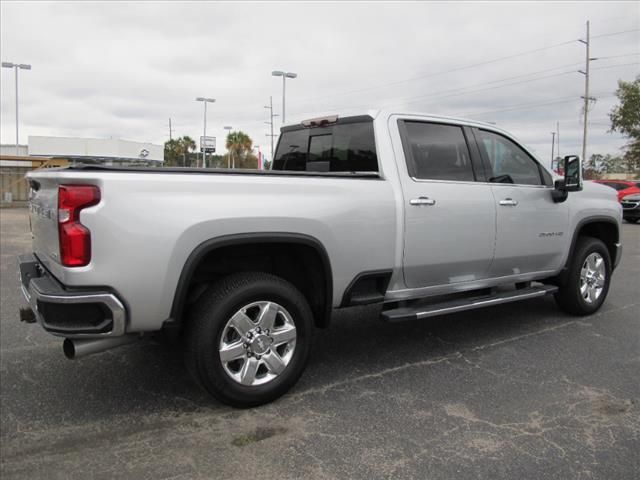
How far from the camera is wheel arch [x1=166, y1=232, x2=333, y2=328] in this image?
3.05 metres

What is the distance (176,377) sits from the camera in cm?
392

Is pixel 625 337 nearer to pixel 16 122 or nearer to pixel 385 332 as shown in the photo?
pixel 385 332

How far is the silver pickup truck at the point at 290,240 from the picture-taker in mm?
2863

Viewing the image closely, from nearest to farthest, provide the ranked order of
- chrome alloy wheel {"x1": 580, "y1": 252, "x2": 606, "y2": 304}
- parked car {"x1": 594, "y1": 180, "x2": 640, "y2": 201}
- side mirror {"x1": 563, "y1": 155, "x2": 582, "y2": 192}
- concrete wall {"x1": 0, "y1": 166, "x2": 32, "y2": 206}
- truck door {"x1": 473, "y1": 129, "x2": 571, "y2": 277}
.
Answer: truck door {"x1": 473, "y1": 129, "x2": 571, "y2": 277}, side mirror {"x1": 563, "y1": 155, "x2": 582, "y2": 192}, chrome alloy wheel {"x1": 580, "y1": 252, "x2": 606, "y2": 304}, parked car {"x1": 594, "y1": 180, "x2": 640, "y2": 201}, concrete wall {"x1": 0, "y1": 166, "x2": 32, "y2": 206}

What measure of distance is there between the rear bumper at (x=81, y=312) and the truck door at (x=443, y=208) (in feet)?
6.71

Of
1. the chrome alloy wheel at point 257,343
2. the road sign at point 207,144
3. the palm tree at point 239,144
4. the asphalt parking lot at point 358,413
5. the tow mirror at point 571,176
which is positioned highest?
the palm tree at point 239,144

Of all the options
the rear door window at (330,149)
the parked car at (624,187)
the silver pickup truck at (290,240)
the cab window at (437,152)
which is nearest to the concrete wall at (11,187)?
the rear door window at (330,149)

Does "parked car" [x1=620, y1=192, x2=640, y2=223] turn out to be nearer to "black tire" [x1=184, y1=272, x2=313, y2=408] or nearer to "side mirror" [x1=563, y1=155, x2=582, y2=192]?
"side mirror" [x1=563, y1=155, x2=582, y2=192]

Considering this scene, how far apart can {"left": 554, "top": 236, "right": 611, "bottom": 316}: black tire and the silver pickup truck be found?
0.89ft

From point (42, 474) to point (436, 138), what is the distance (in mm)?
3539

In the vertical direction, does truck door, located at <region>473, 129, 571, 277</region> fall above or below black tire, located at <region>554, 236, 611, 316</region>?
above

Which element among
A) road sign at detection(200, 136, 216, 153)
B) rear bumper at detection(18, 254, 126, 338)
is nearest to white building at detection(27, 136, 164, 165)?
road sign at detection(200, 136, 216, 153)

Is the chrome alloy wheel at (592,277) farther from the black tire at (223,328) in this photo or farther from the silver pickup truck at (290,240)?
the black tire at (223,328)

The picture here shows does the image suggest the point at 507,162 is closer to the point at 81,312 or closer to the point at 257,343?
the point at 257,343
